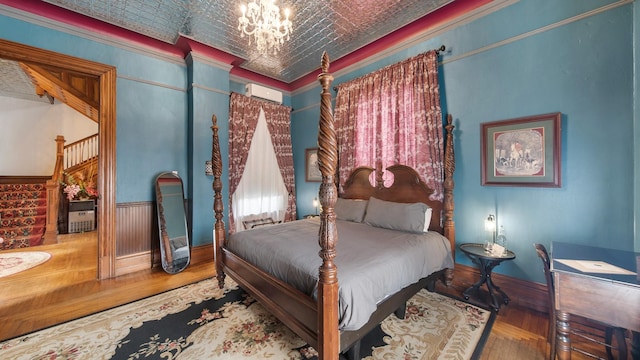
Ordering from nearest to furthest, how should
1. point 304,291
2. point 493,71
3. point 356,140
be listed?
point 304,291 → point 493,71 → point 356,140

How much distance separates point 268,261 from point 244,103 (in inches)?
126

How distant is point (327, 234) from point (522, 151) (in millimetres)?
2309

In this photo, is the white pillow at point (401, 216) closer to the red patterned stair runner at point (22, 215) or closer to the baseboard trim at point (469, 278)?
the baseboard trim at point (469, 278)

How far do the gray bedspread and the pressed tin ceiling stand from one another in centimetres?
262

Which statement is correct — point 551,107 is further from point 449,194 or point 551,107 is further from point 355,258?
point 355,258

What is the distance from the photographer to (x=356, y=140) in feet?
12.1

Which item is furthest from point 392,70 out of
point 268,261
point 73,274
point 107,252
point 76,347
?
point 73,274

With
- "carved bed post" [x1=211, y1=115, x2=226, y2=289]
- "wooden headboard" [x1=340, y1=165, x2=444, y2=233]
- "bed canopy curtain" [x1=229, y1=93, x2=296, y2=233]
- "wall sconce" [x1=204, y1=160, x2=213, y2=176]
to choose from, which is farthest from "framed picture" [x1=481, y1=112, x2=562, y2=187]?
"wall sconce" [x1=204, y1=160, x2=213, y2=176]

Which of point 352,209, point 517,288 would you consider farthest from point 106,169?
point 517,288

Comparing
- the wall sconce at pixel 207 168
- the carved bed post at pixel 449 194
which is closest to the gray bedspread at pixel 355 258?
the carved bed post at pixel 449 194

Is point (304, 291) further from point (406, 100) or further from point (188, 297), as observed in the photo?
point (406, 100)

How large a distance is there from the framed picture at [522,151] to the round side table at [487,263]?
73 centimetres

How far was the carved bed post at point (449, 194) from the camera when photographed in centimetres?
260

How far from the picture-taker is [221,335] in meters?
1.89
